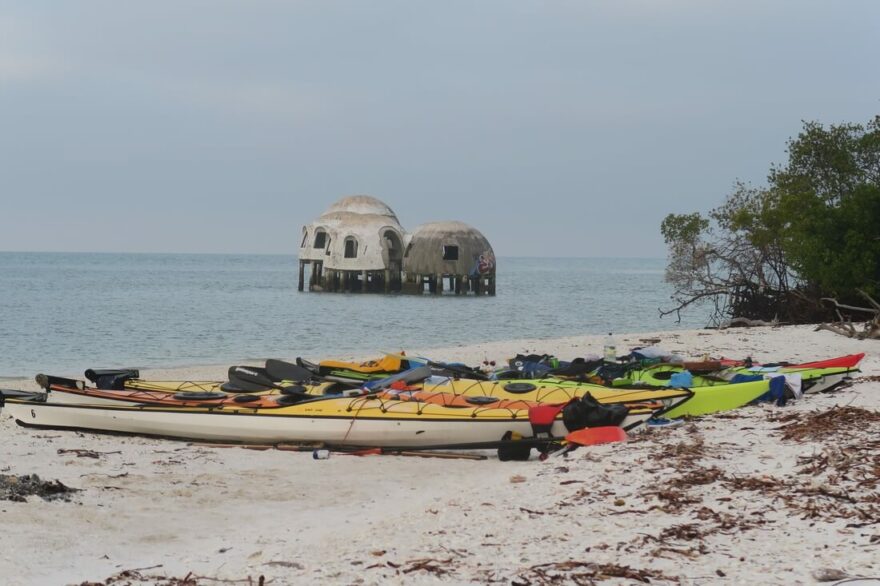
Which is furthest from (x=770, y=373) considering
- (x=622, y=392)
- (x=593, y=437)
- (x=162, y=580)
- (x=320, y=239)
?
(x=320, y=239)

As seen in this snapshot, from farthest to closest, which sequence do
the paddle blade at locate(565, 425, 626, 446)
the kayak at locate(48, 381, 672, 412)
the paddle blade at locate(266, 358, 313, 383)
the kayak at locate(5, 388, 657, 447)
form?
the paddle blade at locate(266, 358, 313, 383)
the kayak at locate(48, 381, 672, 412)
the kayak at locate(5, 388, 657, 447)
the paddle blade at locate(565, 425, 626, 446)

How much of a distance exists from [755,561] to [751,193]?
27965 millimetres

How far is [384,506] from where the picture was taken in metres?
7.41

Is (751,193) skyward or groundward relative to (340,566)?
skyward

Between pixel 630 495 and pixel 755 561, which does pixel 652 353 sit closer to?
pixel 630 495

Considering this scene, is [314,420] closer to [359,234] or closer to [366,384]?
[366,384]

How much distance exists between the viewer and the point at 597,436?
8711mm

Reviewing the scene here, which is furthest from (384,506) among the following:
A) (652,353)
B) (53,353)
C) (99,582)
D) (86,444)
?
(53,353)

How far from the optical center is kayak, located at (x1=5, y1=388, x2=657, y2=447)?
31.9 feet

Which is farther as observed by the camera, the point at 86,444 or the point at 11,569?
the point at 86,444

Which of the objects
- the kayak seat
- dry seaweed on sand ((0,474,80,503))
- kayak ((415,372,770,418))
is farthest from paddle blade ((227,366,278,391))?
dry seaweed on sand ((0,474,80,503))

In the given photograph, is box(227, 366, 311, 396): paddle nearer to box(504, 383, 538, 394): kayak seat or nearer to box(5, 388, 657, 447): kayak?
box(5, 388, 657, 447): kayak

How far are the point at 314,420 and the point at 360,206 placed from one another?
42982mm

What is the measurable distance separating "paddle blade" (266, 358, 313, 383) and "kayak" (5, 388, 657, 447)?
2.09m
